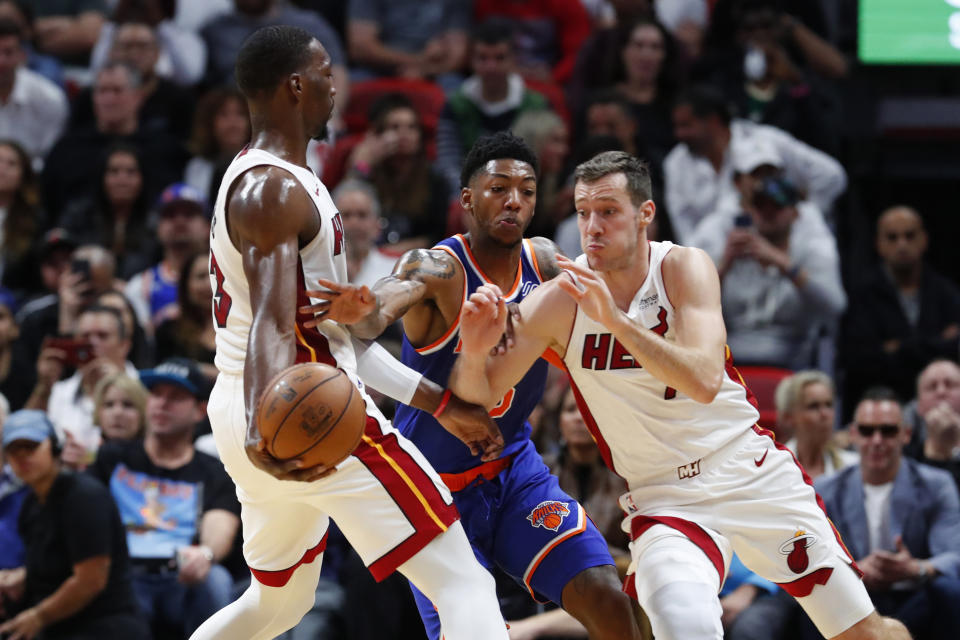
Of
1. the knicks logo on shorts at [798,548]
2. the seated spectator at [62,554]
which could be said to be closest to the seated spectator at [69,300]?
the seated spectator at [62,554]

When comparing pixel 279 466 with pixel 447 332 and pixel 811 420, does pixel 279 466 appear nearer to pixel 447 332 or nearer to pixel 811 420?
pixel 447 332

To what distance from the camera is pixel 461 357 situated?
4.70m

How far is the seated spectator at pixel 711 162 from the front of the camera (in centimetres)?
922

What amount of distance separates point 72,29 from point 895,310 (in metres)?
7.32

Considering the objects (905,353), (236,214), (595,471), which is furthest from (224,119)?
(236,214)

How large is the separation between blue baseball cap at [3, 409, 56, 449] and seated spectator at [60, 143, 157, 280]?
2.83m

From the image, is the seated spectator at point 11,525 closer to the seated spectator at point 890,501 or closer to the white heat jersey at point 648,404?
the white heat jersey at point 648,404

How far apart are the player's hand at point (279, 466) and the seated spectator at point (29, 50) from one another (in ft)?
26.2

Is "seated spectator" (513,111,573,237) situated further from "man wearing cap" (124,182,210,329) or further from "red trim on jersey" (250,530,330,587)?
"red trim on jersey" (250,530,330,587)

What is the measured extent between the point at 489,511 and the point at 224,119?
5.61m

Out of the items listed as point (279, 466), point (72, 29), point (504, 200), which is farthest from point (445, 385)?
point (72, 29)

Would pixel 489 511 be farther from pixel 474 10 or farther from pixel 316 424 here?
pixel 474 10

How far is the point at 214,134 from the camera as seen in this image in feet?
32.3

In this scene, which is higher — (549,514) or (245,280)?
(245,280)
